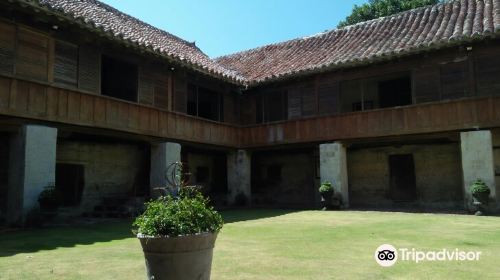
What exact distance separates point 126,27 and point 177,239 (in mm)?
14723

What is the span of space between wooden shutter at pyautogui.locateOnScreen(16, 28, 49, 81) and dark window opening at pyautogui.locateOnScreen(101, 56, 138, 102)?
9.20 feet

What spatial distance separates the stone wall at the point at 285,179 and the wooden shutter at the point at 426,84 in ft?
18.8

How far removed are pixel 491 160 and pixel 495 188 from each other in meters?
0.93

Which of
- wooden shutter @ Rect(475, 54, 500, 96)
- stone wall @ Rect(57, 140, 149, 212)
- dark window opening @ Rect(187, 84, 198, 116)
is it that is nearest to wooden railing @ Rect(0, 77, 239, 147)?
dark window opening @ Rect(187, 84, 198, 116)

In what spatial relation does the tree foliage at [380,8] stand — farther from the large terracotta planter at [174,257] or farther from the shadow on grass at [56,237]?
the large terracotta planter at [174,257]

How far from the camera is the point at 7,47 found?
11156mm

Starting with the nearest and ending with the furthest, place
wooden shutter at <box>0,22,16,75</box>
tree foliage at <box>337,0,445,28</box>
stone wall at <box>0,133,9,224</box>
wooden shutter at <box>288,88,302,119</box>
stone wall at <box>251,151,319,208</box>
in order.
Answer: wooden shutter at <box>0,22,16,75</box>, stone wall at <box>0,133,9,224</box>, wooden shutter at <box>288,88,302,119</box>, stone wall at <box>251,151,319,208</box>, tree foliage at <box>337,0,445,28</box>

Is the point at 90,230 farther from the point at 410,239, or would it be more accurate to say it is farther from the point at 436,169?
the point at 436,169

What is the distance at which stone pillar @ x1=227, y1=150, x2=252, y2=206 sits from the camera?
19859mm

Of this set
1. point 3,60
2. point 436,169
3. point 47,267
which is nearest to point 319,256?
point 47,267

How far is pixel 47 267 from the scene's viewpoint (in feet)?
20.0

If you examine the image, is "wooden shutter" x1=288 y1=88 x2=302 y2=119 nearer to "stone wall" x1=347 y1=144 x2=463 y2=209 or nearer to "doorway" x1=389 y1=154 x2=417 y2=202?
"stone wall" x1=347 y1=144 x2=463 y2=209

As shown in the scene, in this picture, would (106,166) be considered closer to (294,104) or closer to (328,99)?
(294,104)

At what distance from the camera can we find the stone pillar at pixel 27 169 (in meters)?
11.2
